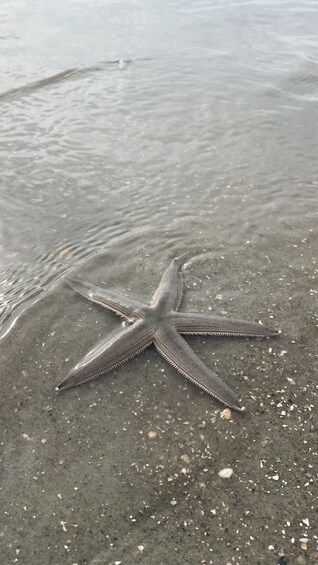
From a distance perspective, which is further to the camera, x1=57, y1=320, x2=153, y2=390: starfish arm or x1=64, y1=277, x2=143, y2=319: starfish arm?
x1=64, y1=277, x2=143, y2=319: starfish arm

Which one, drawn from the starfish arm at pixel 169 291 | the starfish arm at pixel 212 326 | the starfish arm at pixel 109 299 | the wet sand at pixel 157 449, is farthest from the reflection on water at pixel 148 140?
the starfish arm at pixel 212 326

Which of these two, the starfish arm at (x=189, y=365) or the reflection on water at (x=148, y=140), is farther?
the reflection on water at (x=148, y=140)

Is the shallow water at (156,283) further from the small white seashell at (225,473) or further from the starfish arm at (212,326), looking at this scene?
the starfish arm at (212,326)

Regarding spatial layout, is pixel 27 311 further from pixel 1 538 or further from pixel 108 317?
pixel 1 538

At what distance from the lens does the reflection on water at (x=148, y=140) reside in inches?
270

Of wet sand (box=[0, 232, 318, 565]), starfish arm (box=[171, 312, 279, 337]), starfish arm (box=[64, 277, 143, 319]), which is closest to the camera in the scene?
wet sand (box=[0, 232, 318, 565])

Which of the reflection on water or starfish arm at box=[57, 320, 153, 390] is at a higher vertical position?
the reflection on water

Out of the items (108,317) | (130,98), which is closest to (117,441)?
(108,317)

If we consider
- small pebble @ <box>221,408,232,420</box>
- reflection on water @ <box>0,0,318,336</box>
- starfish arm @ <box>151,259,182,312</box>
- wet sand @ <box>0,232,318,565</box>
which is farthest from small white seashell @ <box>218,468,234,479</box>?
reflection on water @ <box>0,0,318,336</box>

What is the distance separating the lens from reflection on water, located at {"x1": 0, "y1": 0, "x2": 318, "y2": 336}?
270 inches

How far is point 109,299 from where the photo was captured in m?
5.54

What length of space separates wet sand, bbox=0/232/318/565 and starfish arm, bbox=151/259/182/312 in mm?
214

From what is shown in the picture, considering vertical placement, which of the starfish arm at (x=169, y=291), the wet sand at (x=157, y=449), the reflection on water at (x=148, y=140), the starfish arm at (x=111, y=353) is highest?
the reflection on water at (x=148, y=140)

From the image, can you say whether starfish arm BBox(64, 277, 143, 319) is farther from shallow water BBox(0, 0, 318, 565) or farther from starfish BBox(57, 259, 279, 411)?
shallow water BBox(0, 0, 318, 565)
